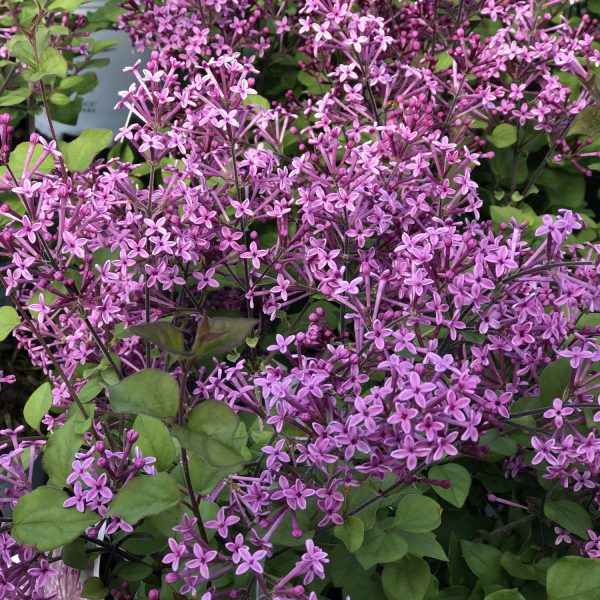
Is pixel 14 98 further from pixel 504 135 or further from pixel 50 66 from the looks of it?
pixel 504 135

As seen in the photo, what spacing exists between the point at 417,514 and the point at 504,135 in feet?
2.86

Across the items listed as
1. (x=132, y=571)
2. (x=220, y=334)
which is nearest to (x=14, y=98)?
(x=132, y=571)

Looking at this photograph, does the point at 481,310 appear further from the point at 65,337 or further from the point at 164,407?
the point at 65,337

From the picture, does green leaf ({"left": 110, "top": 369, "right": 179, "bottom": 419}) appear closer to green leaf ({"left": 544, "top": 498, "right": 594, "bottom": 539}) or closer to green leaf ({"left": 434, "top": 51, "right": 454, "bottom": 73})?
A: green leaf ({"left": 544, "top": 498, "right": 594, "bottom": 539})

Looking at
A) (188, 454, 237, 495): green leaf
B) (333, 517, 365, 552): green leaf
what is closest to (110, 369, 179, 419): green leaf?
(188, 454, 237, 495): green leaf

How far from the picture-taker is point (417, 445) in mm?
697

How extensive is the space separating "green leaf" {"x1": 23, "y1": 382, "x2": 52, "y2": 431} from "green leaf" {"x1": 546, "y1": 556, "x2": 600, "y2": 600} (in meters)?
0.63

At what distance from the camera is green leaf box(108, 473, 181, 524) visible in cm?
64

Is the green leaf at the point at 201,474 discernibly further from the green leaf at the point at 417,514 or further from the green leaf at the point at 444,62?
the green leaf at the point at 444,62

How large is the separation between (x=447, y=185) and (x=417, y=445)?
416 millimetres

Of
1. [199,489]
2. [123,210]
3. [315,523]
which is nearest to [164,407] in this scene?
[199,489]

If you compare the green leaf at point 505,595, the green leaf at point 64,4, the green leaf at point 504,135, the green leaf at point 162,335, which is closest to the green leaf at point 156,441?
the green leaf at point 162,335

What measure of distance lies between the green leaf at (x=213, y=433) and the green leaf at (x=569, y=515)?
45 centimetres

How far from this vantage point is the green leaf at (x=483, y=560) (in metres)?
0.90
